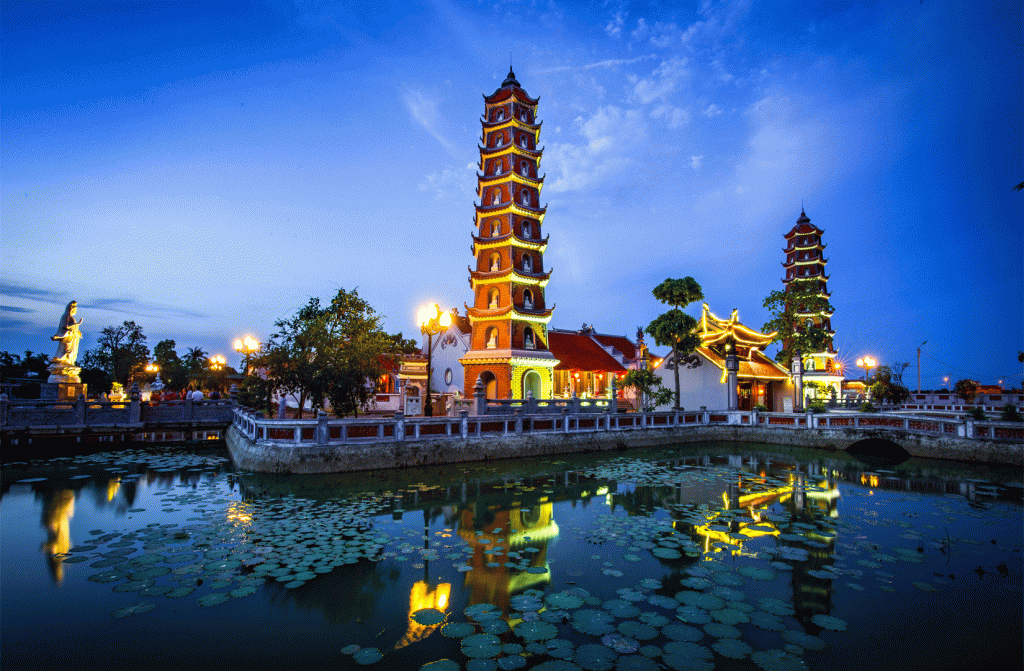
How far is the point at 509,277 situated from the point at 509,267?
2.01 feet

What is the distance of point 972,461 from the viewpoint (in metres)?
16.5

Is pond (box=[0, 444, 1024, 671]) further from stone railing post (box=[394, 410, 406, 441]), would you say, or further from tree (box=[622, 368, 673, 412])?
tree (box=[622, 368, 673, 412])

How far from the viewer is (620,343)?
1758 inches

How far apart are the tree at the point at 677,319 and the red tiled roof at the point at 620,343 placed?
16.3 m

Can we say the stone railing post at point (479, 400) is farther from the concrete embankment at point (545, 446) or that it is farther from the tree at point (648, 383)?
the tree at point (648, 383)

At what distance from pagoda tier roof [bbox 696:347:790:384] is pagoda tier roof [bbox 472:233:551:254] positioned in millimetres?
11267

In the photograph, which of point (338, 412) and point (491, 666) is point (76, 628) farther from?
point (338, 412)

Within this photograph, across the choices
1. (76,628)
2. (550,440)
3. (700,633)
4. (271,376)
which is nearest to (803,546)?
(700,633)

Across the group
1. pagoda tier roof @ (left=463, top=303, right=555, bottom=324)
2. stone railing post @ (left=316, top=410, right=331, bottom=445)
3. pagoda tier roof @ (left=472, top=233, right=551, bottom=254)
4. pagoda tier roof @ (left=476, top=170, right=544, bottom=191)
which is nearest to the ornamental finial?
pagoda tier roof @ (left=476, top=170, right=544, bottom=191)

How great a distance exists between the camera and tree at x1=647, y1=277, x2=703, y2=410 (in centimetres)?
2480

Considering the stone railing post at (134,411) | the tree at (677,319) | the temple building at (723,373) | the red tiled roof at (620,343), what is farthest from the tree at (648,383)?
the stone railing post at (134,411)

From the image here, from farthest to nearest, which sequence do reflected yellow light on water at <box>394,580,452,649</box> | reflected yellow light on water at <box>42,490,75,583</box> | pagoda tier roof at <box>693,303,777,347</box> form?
pagoda tier roof at <box>693,303,777,347</box>
reflected yellow light on water at <box>42,490,75,583</box>
reflected yellow light on water at <box>394,580,452,649</box>

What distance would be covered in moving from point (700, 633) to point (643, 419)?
57.6 feet

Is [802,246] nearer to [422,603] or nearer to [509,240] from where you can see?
[509,240]
